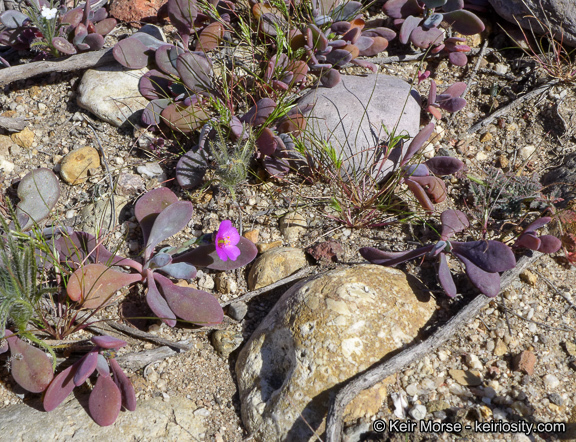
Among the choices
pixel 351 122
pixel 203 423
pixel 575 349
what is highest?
pixel 351 122

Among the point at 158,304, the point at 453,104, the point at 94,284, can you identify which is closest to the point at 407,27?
the point at 453,104

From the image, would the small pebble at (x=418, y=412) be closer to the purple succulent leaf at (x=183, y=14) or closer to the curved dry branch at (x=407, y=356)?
the curved dry branch at (x=407, y=356)

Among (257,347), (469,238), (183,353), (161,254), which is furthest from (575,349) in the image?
(161,254)

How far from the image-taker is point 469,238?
9.31ft

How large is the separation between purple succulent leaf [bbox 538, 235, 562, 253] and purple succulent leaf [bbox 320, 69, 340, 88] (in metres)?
1.63

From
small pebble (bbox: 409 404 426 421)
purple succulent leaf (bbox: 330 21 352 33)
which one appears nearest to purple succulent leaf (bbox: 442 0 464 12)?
purple succulent leaf (bbox: 330 21 352 33)

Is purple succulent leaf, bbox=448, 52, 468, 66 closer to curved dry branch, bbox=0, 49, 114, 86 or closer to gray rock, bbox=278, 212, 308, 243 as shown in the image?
gray rock, bbox=278, 212, 308, 243

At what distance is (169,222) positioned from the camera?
2734mm

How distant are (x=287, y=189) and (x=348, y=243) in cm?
56

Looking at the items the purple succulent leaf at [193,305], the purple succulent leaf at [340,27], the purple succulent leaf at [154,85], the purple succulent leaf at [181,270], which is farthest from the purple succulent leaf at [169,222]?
the purple succulent leaf at [340,27]

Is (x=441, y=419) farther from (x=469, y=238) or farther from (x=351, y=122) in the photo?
(x=351, y=122)

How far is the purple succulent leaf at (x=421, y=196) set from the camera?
278 centimetres

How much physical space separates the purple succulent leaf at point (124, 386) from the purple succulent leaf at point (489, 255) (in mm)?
1804

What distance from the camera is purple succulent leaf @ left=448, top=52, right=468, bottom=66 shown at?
353cm
